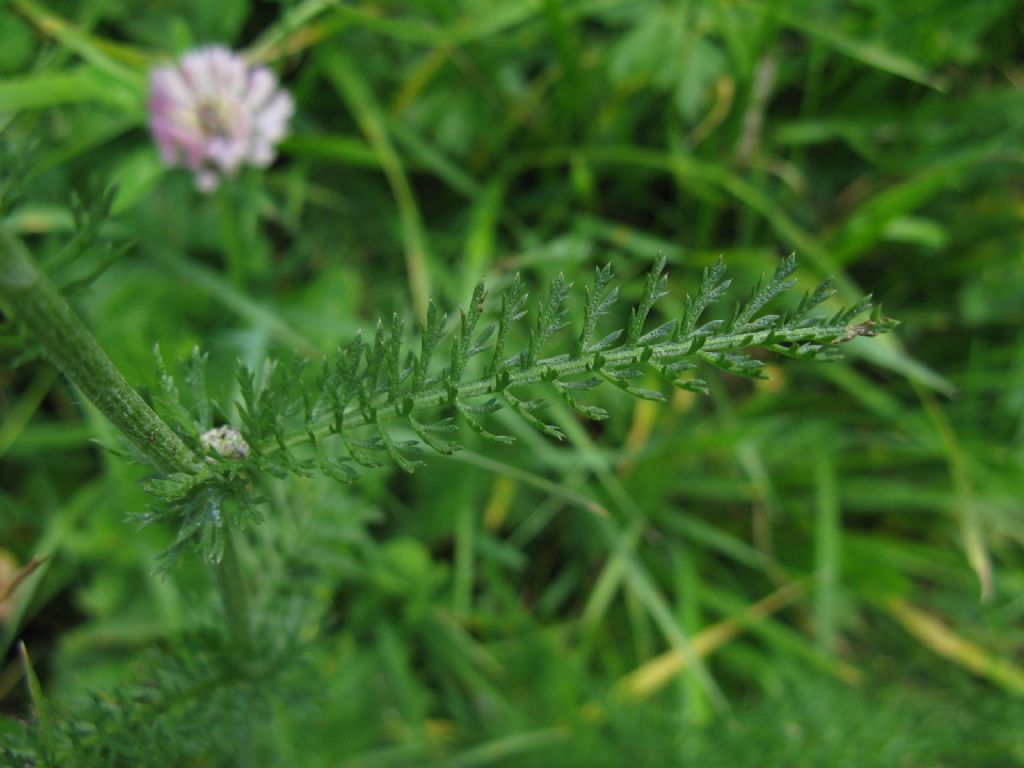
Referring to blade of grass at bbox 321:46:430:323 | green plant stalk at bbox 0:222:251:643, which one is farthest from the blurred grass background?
green plant stalk at bbox 0:222:251:643

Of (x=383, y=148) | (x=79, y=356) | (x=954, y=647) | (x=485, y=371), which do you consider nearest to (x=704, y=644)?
(x=954, y=647)

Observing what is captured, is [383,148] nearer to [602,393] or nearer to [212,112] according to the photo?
[212,112]

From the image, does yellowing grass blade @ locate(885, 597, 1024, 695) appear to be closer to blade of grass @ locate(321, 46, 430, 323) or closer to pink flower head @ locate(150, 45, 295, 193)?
blade of grass @ locate(321, 46, 430, 323)

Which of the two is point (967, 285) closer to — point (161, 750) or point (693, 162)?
point (693, 162)

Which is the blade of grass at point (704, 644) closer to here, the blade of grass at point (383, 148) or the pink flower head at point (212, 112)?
the blade of grass at point (383, 148)

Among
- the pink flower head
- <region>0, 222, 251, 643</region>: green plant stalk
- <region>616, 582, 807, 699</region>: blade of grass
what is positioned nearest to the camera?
<region>0, 222, 251, 643</region>: green plant stalk

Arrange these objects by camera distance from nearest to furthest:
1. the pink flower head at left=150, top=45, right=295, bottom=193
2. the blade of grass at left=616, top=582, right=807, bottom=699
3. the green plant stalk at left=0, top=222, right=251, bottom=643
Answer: the green plant stalk at left=0, top=222, right=251, bottom=643 → the pink flower head at left=150, top=45, right=295, bottom=193 → the blade of grass at left=616, top=582, right=807, bottom=699

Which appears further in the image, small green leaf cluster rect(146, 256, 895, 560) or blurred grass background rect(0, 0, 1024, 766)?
blurred grass background rect(0, 0, 1024, 766)
